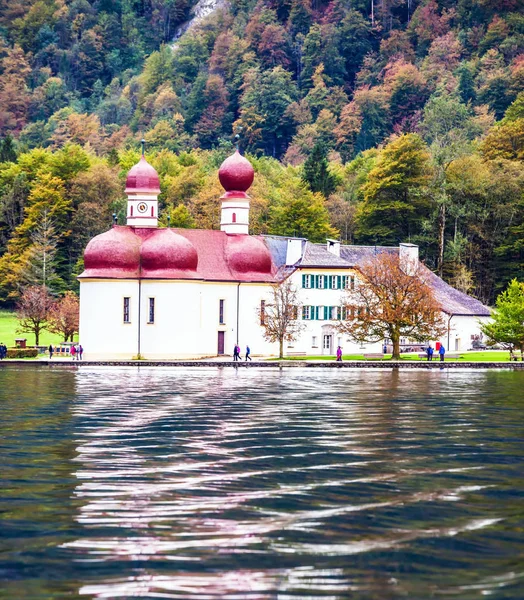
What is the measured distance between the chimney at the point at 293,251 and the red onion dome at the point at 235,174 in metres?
5.09

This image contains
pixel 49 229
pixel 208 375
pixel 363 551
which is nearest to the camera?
pixel 363 551

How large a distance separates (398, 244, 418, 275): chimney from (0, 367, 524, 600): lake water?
4859cm

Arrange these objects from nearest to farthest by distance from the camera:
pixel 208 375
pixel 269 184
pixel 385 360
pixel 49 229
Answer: pixel 208 375, pixel 385 360, pixel 49 229, pixel 269 184

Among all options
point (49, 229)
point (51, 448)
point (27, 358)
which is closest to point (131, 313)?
point (27, 358)

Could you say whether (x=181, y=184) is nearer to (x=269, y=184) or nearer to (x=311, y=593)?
(x=269, y=184)

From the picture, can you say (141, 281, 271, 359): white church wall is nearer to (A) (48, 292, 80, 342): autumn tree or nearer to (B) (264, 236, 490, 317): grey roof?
(B) (264, 236, 490, 317): grey roof

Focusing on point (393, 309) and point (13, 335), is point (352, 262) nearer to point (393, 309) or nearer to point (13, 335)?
point (393, 309)

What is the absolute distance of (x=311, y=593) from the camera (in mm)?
18422

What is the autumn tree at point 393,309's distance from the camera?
85938 millimetres

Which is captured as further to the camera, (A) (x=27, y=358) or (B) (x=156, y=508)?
(A) (x=27, y=358)

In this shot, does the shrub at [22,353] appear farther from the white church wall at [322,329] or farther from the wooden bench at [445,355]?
the wooden bench at [445,355]

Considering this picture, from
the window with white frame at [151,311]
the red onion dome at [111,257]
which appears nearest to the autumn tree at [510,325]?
the window with white frame at [151,311]

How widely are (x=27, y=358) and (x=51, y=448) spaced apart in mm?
54974

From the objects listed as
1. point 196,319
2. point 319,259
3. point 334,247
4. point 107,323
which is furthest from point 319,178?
point 107,323
